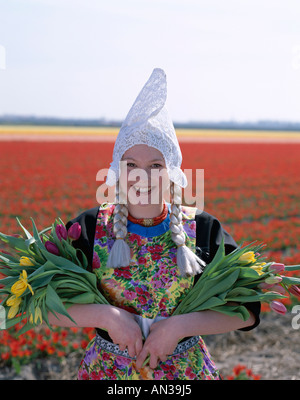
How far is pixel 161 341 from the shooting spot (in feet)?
6.37

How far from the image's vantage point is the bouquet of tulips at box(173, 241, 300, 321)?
1.99 m

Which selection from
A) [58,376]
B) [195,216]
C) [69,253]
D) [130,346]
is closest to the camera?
[130,346]

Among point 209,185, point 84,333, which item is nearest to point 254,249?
point 84,333

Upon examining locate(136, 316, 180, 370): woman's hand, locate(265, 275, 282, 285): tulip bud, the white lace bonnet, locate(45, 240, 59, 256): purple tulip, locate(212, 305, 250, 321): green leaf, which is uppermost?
the white lace bonnet

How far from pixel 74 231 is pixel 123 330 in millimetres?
453

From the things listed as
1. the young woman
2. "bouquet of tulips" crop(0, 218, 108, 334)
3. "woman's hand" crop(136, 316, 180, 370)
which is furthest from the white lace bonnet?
"woman's hand" crop(136, 316, 180, 370)

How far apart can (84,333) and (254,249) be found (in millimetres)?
2760

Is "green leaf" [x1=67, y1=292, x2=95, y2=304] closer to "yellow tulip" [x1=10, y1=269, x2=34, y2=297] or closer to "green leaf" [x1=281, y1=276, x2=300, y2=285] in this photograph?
"yellow tulip" [x1=10, y1=269, x2=34, y2=297]

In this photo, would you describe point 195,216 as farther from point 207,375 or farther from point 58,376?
point 58,376

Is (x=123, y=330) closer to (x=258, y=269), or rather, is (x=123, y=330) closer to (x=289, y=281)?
(x=258, y=269)

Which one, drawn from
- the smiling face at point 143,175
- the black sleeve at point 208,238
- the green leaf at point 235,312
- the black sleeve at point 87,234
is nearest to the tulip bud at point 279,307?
the green leaf at point 235,312

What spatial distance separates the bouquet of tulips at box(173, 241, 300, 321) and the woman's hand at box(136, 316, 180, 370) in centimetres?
12

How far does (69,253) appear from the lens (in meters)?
2.07

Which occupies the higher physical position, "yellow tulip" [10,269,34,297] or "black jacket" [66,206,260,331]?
"black jacket" [66,206,260,331]
